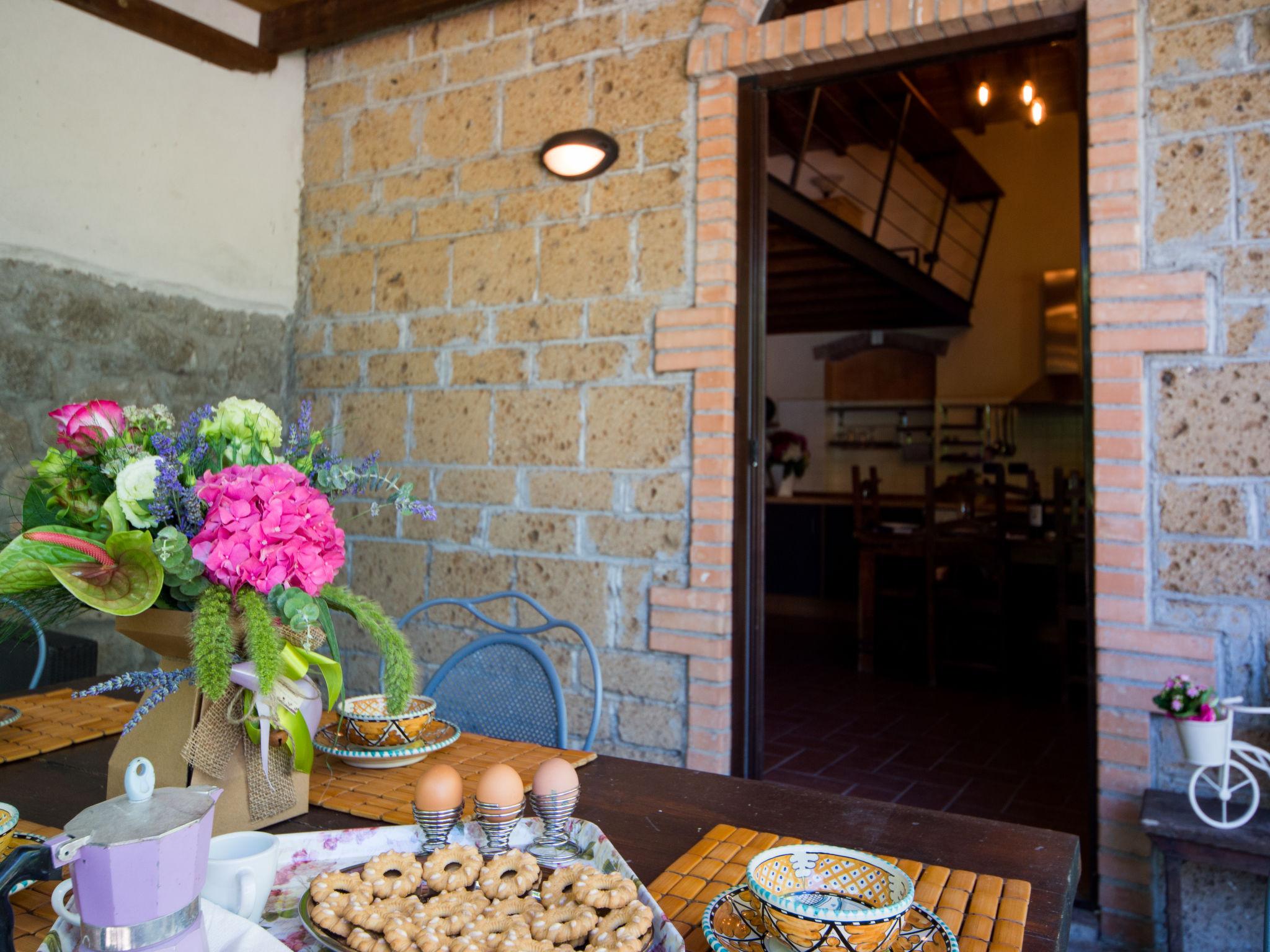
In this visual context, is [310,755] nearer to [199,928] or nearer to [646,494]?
[199,928]

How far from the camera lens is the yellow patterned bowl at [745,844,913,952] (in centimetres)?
77

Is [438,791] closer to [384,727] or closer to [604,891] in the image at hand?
[604,891]

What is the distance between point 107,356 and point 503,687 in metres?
2.08

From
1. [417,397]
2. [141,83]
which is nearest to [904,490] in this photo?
[417,397]

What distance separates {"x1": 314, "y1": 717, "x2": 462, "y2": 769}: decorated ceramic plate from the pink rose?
0.57 meters

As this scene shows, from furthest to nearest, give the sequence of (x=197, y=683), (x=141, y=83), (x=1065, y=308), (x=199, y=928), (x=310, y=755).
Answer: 1. (x=1065, y=308)
2. (x=141, y=83)
3. (x=310, y=755)
4. (x=197, y=683)
5. (x=199, y=928)

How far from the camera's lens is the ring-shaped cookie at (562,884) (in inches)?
34.4

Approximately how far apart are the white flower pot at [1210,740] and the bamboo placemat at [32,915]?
6.83 feet

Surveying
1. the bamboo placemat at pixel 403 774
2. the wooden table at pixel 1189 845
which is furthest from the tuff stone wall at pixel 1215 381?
the bamboo placemat at pixel 403 774

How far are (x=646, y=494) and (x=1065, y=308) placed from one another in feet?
23.7

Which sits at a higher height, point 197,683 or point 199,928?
point 197,683

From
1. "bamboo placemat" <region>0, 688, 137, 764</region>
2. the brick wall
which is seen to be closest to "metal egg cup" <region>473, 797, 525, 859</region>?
"bamboo placemat" <region>0, 688, 137, 764</region>

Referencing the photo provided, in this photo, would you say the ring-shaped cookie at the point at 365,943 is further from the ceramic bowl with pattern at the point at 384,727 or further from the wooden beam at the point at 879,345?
the wooden beam at the point at 879,345

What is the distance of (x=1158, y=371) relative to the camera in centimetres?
222
